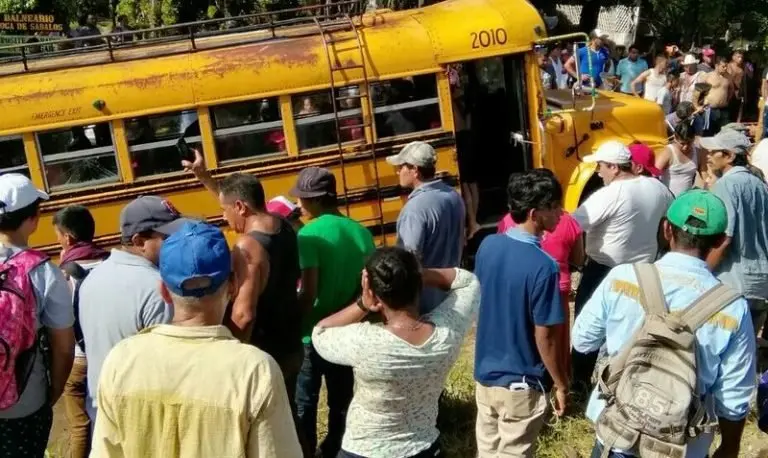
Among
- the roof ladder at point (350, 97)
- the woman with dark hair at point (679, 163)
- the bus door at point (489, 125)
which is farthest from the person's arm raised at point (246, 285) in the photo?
the bus door at point (489, 125)

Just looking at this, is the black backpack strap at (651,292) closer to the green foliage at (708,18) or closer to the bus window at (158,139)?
the bus window at (158,139)

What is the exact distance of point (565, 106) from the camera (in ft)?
27.7

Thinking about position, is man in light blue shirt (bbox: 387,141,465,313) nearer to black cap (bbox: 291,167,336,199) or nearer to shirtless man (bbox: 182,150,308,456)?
black cap (bbox: 291,167,336,199)

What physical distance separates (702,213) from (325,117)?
4.97 meters

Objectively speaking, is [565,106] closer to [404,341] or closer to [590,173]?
[590,173]

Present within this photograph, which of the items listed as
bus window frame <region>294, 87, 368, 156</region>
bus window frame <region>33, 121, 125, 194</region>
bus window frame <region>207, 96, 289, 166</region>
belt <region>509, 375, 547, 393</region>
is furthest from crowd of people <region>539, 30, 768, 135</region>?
belt <region>509, 375, 547, 393</region>

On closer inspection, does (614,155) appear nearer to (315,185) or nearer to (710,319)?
(315,185)

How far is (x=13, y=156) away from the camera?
23.4 ft

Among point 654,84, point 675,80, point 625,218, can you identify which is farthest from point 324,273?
point 675,80

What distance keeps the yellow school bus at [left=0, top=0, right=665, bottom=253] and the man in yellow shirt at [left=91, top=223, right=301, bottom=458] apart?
5.18m

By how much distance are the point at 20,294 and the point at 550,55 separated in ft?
41.3

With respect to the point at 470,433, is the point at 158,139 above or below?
above

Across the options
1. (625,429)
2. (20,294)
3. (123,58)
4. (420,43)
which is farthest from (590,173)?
(20,294)

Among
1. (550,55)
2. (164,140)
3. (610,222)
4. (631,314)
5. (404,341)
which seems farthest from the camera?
(550,55)
